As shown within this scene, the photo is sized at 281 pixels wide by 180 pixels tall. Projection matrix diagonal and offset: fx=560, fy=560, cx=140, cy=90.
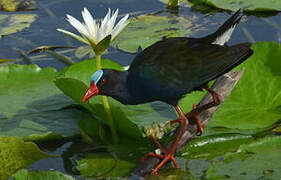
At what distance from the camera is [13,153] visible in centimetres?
268

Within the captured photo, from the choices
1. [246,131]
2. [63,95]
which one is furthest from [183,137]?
[63,95]

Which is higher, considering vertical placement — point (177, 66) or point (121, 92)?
point (177, 66)

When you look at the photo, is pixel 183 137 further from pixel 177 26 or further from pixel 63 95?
pixel 177 26

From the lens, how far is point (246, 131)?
117 inches

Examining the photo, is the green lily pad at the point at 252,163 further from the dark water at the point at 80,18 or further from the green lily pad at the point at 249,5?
the green lily pad at the point at 249,5

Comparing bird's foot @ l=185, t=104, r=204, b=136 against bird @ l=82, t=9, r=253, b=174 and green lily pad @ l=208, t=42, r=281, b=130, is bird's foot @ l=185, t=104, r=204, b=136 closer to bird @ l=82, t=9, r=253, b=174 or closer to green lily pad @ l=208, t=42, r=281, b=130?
bird @ l=82, t=9, r=253, b=174

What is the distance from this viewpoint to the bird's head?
2.76 metres

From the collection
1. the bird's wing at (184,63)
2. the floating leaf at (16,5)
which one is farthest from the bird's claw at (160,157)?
the floating leaf at (16,5)

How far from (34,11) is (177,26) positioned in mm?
1266

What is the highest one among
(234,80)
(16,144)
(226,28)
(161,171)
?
(226,28)

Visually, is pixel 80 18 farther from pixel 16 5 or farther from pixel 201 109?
pixel 201 109

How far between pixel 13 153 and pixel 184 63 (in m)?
0.94

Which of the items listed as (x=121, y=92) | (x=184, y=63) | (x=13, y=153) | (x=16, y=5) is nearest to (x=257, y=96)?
(x=184, y=63)

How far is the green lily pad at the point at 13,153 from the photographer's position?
104 inches
